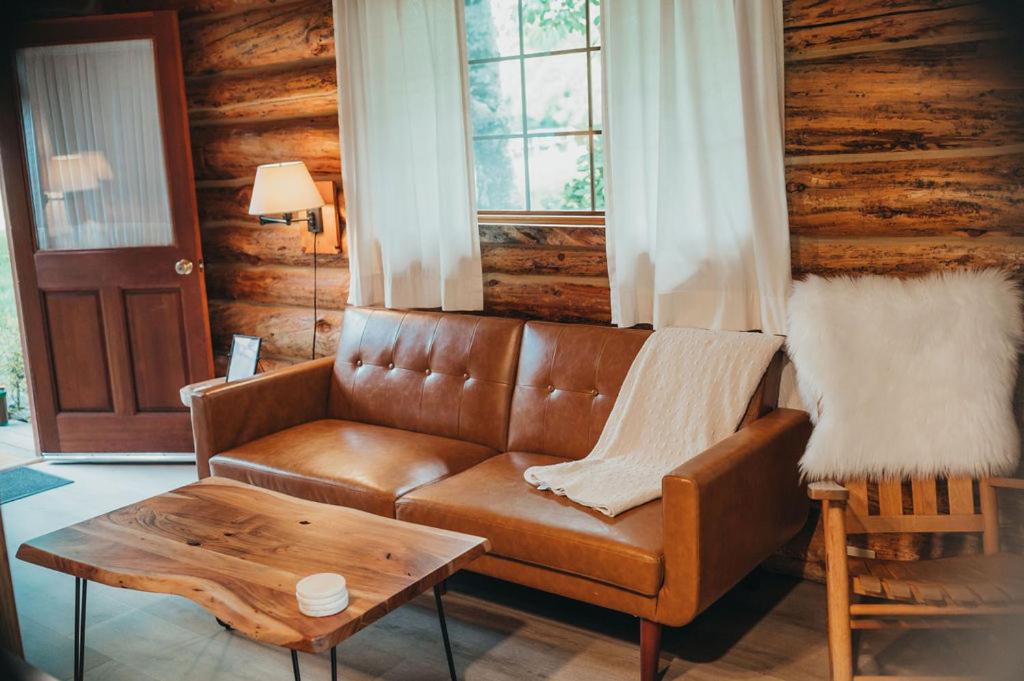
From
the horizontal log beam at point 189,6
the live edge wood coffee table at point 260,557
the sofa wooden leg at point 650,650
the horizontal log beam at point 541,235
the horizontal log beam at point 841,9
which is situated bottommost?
the sofa wooden leg at point 650,650

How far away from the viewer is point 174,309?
449cm

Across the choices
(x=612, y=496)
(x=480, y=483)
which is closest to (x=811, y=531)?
(x=612, y=496)

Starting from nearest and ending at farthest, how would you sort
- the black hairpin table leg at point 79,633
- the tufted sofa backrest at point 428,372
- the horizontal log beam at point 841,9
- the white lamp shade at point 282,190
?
the black hairpin table leg at point 79,633 → the horizontal log beam at point 841,9 → the tufted sofa backrest at point 428,372 → the white lamp shade at point 282,190

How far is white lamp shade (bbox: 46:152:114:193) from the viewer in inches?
177

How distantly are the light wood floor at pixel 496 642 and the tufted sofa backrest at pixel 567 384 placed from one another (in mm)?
523

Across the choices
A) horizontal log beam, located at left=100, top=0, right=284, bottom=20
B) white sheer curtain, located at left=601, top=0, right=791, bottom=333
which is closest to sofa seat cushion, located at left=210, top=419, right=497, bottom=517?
white sheer curtain, located at left=601, top=0, right=791, bottom=333

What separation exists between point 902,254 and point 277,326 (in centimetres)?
287

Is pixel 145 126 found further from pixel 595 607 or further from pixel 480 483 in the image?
pixel 595 607

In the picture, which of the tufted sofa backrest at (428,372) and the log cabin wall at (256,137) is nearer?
the tufted sofa backrest at (428,372)

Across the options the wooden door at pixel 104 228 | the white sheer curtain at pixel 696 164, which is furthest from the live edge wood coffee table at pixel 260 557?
the wooden door at pixel 104 228

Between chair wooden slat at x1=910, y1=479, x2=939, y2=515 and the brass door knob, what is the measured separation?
340cm

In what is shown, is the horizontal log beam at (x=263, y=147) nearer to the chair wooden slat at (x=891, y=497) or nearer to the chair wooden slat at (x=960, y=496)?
the chair wooden slat at (x=891, y=497)

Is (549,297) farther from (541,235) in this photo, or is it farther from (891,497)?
(891,497)

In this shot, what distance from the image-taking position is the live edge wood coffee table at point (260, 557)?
198 cm
